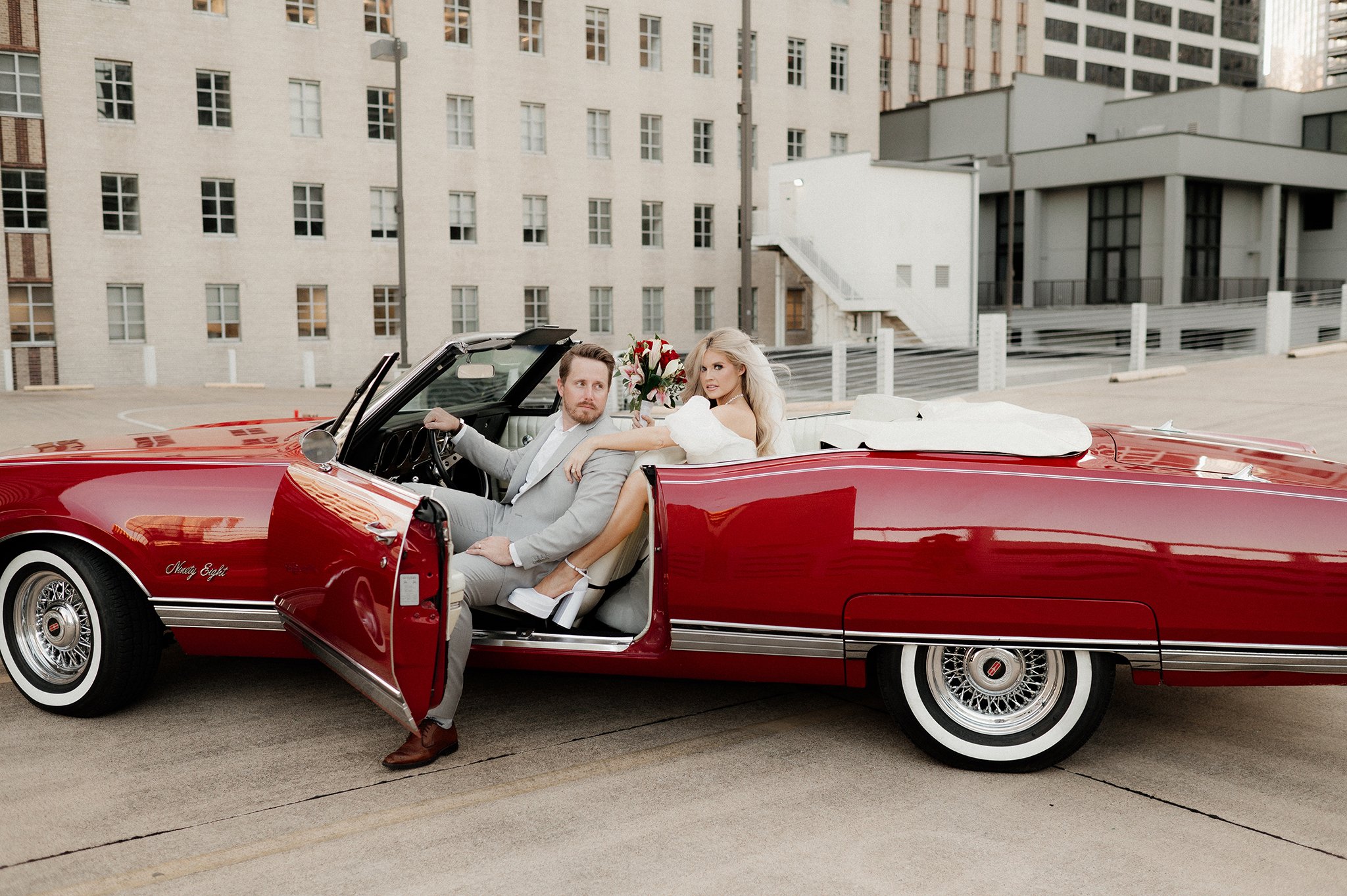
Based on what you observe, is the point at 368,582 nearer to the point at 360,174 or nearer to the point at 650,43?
the point at 360,174

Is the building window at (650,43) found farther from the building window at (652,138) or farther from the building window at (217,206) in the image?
the building window at (217,206)

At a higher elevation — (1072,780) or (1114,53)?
(1114,53)

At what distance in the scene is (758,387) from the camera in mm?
4652

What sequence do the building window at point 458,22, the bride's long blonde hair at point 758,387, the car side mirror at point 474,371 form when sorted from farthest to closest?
the building window at point 458,22 → the car side mirror at point 474,371 → the bride's long blonde hair at point 758,387

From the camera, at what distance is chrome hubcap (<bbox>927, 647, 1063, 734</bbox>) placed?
3781mm

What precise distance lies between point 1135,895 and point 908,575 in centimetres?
106

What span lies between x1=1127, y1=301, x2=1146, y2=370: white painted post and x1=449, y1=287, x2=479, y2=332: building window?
66.8 feet

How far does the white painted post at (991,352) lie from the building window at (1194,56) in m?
62.6

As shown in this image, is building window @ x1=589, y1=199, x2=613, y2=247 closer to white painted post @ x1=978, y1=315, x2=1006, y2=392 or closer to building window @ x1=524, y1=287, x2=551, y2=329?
building window @ x1=524, y1=287, x2=551, y2=329

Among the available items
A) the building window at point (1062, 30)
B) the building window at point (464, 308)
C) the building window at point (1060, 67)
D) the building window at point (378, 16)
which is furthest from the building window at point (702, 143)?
the building window at point (1062, 30)

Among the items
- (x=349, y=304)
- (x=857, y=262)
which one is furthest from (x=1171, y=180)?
(x=349, y=304)

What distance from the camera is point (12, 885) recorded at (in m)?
3.12

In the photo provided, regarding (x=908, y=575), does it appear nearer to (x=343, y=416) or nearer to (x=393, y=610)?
(x=393, y=610)

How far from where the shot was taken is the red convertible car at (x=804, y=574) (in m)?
3.54
